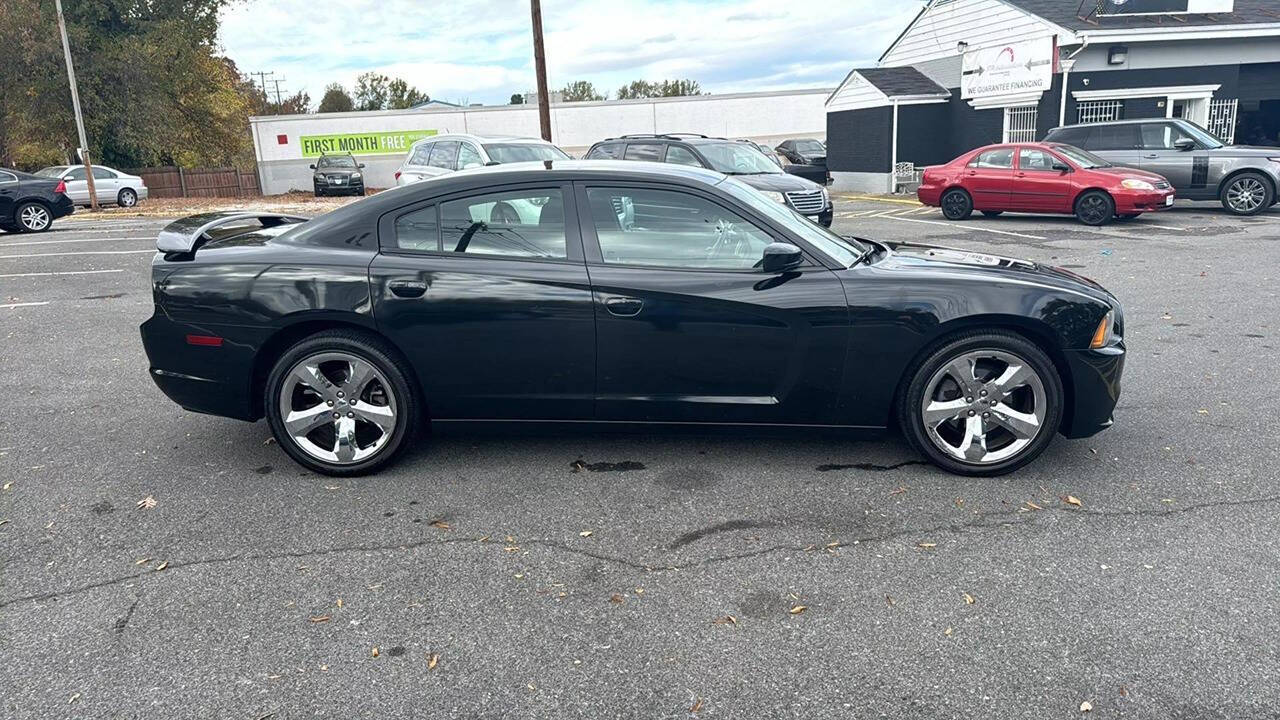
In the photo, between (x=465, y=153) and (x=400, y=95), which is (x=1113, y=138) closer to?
(x=465, y=153)

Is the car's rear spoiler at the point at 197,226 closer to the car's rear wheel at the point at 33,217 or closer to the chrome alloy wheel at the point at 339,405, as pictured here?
the chrome alloy wheel at the point at 339,405

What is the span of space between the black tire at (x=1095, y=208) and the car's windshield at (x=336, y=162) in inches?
965

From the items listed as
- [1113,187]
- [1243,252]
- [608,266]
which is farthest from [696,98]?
[608,266]

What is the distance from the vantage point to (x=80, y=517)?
13.1 ft

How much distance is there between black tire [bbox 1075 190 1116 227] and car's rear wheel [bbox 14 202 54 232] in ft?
64.3

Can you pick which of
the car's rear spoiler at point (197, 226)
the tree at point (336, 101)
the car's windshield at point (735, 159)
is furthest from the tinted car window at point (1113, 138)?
the tree at point (336, 101)

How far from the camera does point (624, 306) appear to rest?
4172 mm

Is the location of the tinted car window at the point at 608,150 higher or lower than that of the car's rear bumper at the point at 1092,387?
higher

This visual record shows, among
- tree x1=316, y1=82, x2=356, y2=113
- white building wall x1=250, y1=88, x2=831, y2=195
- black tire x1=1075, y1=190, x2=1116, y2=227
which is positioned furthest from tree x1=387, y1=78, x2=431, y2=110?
black tire x1=1075, y1=190, x2=1116, y2=227

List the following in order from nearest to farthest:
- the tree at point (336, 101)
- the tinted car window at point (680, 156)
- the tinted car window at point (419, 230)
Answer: the tinted car window at point (419, 230)
the tinted car window at point (680, 156)
the tree at point (336, 101)

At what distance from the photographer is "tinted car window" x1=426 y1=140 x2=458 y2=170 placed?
15.2 m

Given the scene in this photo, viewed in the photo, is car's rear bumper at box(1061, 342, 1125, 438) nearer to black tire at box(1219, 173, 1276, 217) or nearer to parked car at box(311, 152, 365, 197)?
black tire at box(1219, 173, 1276, 217)

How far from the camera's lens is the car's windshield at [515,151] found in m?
14.5

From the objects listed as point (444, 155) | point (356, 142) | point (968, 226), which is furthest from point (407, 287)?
point (356, 142)
